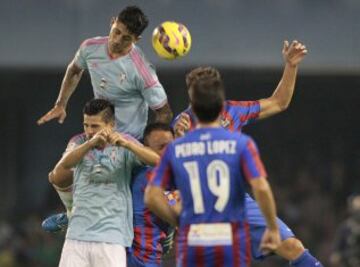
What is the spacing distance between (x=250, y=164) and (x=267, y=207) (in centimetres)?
26

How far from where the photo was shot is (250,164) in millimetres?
6996

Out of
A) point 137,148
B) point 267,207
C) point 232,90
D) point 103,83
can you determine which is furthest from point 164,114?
point 232,90

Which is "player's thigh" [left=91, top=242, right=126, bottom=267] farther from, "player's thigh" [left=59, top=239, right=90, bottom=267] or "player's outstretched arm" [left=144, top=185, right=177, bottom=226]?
"player's outstretched arm" [left=144, top=185, right=177, bottom=226]

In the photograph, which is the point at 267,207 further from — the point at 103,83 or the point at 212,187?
the point at 103,83

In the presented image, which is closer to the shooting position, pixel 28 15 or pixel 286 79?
pixel 286 79

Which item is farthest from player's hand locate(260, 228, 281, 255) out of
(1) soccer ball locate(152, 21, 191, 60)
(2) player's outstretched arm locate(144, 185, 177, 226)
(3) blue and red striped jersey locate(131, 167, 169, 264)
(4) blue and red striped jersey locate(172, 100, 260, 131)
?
(1) soccer ball locate(152, 21, 191, 60)

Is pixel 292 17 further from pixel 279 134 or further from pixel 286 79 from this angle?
pixel 286 79

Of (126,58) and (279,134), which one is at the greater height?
(126,58)

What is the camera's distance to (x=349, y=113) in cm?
1841

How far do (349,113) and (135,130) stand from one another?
993cm

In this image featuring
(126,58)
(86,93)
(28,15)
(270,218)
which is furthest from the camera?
(86,93)

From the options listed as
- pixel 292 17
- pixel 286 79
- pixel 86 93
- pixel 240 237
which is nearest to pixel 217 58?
pixel 292 17

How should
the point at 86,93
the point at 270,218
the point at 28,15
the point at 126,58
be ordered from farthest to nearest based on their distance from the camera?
the point at 86,93, the point at 28,15, the point at 126,58, the point at 270,218

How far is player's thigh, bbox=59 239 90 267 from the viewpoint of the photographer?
8.47 meters
